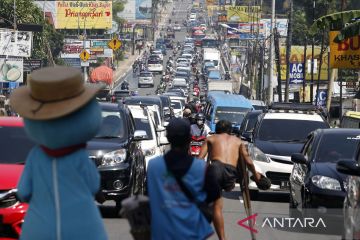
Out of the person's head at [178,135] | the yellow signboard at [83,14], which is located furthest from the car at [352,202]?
the yellow signboard at [83,14]

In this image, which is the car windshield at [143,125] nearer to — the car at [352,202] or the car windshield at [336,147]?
the car windshield at [336,147]

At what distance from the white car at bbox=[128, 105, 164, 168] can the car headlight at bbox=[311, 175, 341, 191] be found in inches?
200

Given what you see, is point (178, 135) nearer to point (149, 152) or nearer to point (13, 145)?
point (13, 145)

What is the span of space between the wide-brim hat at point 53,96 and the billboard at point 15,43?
172 ft

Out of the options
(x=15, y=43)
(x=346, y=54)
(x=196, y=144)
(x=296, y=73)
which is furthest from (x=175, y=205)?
(x=296, y=73)

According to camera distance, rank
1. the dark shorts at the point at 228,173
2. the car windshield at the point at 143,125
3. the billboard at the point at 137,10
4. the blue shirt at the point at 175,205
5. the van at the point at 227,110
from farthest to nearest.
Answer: the billboard at the point at 137,10 → the van at the point at 227,110 → the car windshield at the point at 143,125 → the dark shorts at the point at 228,173 → the blue shirt at the point at 175,205

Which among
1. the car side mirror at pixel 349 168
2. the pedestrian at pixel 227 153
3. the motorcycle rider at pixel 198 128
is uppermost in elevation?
the car side mirror at pixel 349 168

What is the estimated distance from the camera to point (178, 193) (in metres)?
7.36

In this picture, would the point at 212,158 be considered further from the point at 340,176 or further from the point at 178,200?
the point at 178,200

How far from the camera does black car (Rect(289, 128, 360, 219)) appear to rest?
46.0ft

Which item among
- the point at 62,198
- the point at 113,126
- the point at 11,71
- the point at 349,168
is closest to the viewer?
the point at 62,198

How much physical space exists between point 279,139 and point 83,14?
93522mm

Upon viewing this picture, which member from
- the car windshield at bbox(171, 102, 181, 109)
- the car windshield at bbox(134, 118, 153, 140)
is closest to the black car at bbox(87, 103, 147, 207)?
the car windshield at bbox(134, 118, 153, 140)

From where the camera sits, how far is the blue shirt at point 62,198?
650cm
